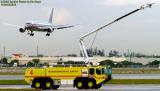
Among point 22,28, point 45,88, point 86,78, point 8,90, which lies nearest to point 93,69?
point 86,78

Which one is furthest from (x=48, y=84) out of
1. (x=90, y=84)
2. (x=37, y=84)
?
(x=90, y=84)

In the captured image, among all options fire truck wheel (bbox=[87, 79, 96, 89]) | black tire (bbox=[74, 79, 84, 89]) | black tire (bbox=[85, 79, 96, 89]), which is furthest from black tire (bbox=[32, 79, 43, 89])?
fire truck wheel (bbox=[87, 79, 96, 89])

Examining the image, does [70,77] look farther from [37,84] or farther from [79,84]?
[37,84]

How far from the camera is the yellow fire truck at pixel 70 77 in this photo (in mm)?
61625

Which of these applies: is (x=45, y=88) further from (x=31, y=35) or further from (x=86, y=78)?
(x=31, y=35)

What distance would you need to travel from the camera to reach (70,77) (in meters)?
61.8

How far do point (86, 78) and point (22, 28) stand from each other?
49.0 feet

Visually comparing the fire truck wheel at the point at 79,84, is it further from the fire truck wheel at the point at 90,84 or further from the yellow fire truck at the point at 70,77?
the fire truck wheel at the point at 90,84

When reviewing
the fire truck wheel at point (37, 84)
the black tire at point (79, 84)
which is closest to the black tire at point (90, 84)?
the black tire at point (79, 84)

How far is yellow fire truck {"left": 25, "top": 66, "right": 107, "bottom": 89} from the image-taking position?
2426 inches

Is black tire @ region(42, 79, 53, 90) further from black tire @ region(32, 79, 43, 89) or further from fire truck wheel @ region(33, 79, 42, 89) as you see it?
fire truck wheel @ region(33, 79, 42, 89)

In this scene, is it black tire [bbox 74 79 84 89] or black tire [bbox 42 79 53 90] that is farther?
black tire [bbox 42 79 53 90]

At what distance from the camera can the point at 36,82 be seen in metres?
62.6

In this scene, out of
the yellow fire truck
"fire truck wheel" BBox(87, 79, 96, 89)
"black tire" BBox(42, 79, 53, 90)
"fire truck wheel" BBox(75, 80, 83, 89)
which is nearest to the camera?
"fire truck wheel" BBox(75, 80, 83, 89)
